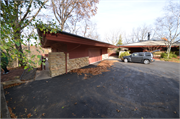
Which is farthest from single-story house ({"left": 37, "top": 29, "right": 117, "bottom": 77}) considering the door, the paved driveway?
the door

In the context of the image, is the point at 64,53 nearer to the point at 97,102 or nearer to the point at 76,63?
the point at 76,63

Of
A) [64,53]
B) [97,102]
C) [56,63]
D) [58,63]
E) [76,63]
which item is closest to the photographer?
[97,102]

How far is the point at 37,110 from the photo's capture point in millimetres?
2639

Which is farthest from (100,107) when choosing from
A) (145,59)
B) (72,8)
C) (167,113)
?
(72,8)

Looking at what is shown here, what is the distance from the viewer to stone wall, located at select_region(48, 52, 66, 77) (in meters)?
5.61

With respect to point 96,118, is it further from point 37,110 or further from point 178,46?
point 178,46

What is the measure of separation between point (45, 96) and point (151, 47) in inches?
940

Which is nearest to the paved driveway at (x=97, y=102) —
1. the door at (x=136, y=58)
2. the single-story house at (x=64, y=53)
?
the single-story house at (x=64, y=53)

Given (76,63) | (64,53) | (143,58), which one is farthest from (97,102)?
(143,58)

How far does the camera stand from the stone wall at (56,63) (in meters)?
5.61

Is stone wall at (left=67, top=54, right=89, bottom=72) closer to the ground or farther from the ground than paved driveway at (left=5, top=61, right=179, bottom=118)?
farther from the ground

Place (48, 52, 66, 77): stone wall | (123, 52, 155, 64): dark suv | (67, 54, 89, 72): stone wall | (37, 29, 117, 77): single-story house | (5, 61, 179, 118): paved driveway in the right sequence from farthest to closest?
(123, 52, 155, 64): dark suv
(67, 54, 89, 72): stone wall
(48, 52, 66, 77): stone wall
(37, 29, 117, 77): single-story house
(5, 61, 179, 118): paved driveway

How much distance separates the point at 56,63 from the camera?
587 centimetres

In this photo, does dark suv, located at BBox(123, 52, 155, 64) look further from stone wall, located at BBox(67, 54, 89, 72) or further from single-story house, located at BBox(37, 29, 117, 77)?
single-story house, located at BBox(37, 29, 117, 77)
